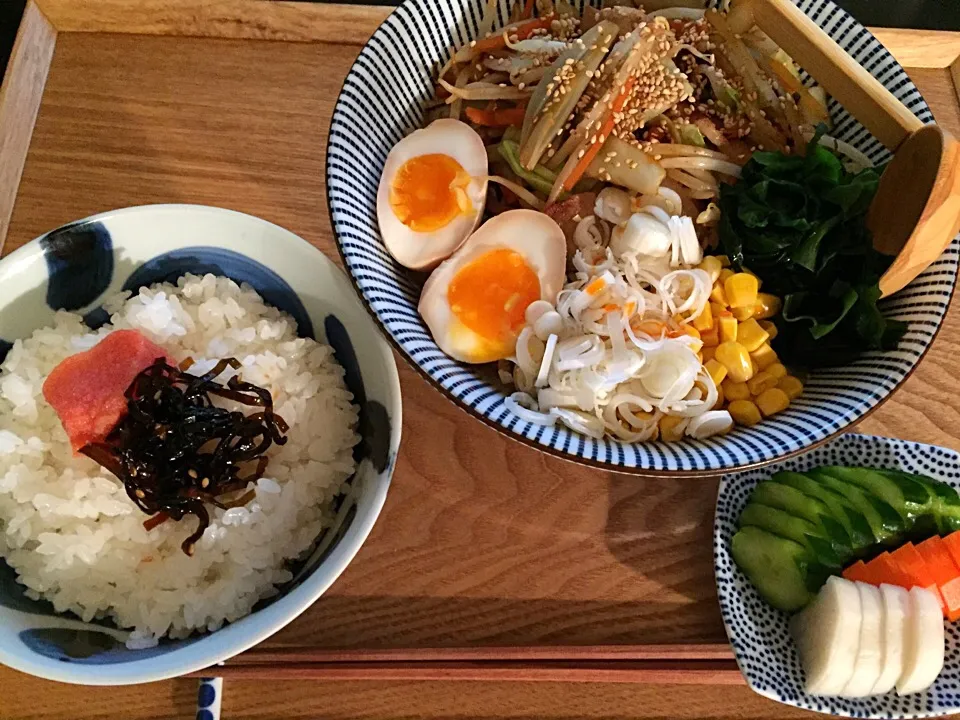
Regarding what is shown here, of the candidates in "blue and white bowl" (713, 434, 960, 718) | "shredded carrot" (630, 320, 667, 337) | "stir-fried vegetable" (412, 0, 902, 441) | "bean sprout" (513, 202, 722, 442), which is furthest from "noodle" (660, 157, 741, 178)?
"blue and white bowl" (713, 434, 960, 718)

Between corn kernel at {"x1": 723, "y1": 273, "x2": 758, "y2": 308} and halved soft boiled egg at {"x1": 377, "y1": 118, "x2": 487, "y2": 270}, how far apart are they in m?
0.51

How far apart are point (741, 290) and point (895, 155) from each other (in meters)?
0.35

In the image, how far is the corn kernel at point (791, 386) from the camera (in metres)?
1.31

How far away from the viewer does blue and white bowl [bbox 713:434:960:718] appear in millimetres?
1202

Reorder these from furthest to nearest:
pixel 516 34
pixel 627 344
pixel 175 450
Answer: pixel 516 34, pixel 627 344, pixel 175 450

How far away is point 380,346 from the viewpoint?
48.8 inches

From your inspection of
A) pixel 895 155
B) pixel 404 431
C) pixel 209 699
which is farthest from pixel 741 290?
pixel 209 699

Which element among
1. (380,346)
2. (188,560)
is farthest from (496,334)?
(188,560)

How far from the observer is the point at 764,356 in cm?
132

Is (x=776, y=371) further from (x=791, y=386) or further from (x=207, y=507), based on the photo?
(x=207, y=507)

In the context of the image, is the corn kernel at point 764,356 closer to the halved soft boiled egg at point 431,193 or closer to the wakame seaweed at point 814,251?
the wakame seaweed at point 814,251

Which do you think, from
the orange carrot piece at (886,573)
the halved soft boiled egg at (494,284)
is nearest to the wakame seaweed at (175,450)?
the halved soft boiled egg at (494,284)

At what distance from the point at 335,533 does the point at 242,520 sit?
0.15 meters

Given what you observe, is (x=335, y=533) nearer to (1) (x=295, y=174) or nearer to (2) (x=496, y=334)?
(2) (x=496, y=334)
